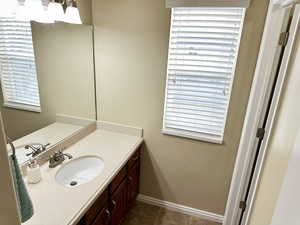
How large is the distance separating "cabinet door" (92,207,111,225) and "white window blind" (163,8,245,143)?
3.01 ft

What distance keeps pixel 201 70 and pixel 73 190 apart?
55.8 inches

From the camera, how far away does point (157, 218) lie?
2.11 metres

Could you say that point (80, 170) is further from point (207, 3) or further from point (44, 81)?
point (207, 3)

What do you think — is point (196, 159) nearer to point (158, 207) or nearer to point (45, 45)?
point (158, 207)

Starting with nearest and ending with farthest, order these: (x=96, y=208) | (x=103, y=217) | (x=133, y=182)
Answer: (x=96, y=208), (x=103, y=217), (x=133, y=182)

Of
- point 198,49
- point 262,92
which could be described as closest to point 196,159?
point 262,92

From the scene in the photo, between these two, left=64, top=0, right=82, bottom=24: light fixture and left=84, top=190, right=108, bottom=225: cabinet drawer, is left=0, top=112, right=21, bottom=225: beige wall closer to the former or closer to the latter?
left=84, top=190, right=108, bottom=225: cabinet drawer

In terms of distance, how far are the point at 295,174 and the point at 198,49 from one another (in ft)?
4.51

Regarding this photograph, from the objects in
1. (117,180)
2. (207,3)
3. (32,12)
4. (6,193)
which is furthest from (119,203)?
(207,3)

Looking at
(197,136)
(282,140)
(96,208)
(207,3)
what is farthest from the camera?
A: (197,136)

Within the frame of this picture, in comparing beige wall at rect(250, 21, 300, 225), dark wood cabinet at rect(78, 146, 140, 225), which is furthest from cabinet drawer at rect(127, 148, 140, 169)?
beige wall at rect(250, 21, 300, 225)

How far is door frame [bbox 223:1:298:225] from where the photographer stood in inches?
50.7

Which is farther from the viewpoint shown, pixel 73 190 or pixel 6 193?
pixel 73 190

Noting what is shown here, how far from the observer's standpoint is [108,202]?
59.5 inches
